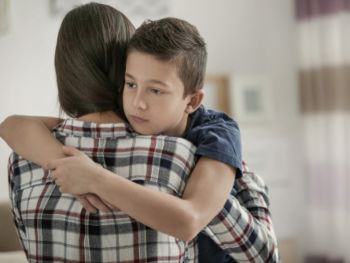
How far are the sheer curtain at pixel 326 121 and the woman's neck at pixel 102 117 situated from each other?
103 inches

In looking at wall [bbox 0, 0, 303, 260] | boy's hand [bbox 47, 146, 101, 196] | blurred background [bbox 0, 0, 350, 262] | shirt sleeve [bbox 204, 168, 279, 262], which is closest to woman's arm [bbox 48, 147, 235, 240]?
boy's hand [bbox 47, 146, 101, 196]

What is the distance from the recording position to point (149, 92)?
102 centimetres

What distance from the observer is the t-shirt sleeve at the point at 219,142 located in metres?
0.94

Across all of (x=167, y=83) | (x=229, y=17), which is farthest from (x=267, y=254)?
(x=229, y=17)

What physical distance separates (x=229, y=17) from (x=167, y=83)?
8.81 ft

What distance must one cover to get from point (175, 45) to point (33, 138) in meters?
0.32

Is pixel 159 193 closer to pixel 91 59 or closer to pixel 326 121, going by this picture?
pixel 91 59

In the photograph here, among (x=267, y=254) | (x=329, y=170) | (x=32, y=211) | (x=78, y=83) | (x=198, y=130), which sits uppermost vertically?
(x=78, y=83)

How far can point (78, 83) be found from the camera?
3.26 ft

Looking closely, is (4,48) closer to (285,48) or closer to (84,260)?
(285,48)

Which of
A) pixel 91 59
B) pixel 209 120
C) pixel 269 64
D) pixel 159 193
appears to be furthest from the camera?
pixel 269 64

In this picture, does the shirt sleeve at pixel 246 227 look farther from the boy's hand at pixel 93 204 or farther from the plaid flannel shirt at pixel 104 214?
the boy's hand at pixel 93 204

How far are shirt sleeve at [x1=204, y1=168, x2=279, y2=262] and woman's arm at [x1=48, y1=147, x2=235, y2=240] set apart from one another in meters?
0.11

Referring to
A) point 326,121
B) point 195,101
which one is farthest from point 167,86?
point 326,121
